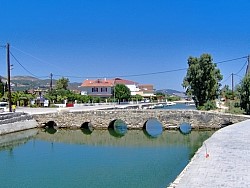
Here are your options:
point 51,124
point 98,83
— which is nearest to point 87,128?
point 51,124

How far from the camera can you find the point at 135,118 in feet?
127

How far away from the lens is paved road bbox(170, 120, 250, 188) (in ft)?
37.4

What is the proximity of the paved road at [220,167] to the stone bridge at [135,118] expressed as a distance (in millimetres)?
16037

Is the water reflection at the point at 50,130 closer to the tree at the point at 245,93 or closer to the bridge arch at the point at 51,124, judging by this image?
the bridge arch at the point at 51,124

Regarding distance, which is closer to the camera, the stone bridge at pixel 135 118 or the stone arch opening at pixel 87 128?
the stone bridge at pixel 135 118

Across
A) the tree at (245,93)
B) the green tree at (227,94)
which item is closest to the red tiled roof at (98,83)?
the green tree at (227,94)

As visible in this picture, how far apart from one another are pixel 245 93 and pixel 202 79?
9.44 m

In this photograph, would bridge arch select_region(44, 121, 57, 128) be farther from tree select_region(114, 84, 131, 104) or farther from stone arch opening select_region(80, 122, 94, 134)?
tree select_region(114, 84, 131, 104)

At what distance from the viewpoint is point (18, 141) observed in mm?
30938

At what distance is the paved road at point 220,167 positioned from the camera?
37.4 feet

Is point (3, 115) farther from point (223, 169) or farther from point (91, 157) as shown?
point (223, 169)

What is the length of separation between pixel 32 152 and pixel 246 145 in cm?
1420

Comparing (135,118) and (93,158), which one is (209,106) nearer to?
(135,118)

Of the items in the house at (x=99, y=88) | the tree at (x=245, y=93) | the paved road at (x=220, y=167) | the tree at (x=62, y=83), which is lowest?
the paved road at (x=220, y=167)
